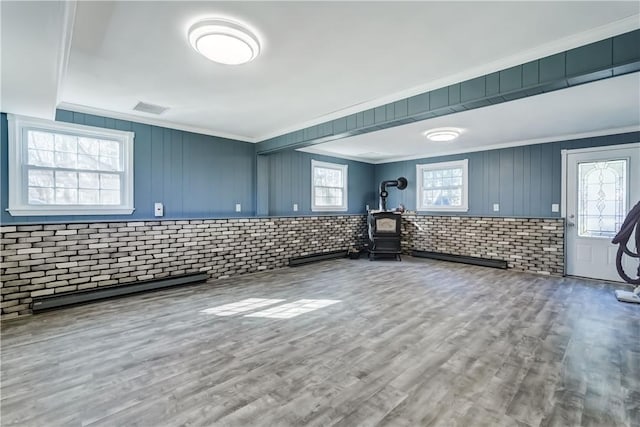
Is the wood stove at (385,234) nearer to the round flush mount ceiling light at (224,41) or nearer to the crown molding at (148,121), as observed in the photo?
the crown molding at (148,121)

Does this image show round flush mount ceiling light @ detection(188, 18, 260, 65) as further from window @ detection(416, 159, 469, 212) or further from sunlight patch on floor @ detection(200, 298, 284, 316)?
window @ detection(416, 159, 469, 212)

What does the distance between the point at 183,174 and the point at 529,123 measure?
546 centimetres

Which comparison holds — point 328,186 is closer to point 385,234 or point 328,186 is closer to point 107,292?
point 385,234

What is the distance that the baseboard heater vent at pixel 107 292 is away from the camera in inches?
138

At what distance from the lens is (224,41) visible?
2287 millimetres

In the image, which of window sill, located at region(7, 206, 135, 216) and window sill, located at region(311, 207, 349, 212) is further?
window sill, located at region(311, 207, 349, 212)

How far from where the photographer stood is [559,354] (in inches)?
97.5

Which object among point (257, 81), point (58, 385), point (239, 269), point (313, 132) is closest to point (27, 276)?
point (58, 385)

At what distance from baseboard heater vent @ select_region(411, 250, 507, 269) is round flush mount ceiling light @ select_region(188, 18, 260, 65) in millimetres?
5805

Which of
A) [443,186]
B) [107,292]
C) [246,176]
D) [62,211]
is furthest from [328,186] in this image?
[62,211]

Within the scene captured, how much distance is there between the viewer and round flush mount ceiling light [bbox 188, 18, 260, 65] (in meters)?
2.17

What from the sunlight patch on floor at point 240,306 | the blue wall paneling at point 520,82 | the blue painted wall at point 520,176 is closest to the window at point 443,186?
the blue painted wall at point 520,176

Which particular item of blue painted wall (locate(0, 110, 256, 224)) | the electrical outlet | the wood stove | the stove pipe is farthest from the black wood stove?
the electrical outlet

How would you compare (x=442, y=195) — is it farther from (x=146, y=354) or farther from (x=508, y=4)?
(x=146, y=354)
